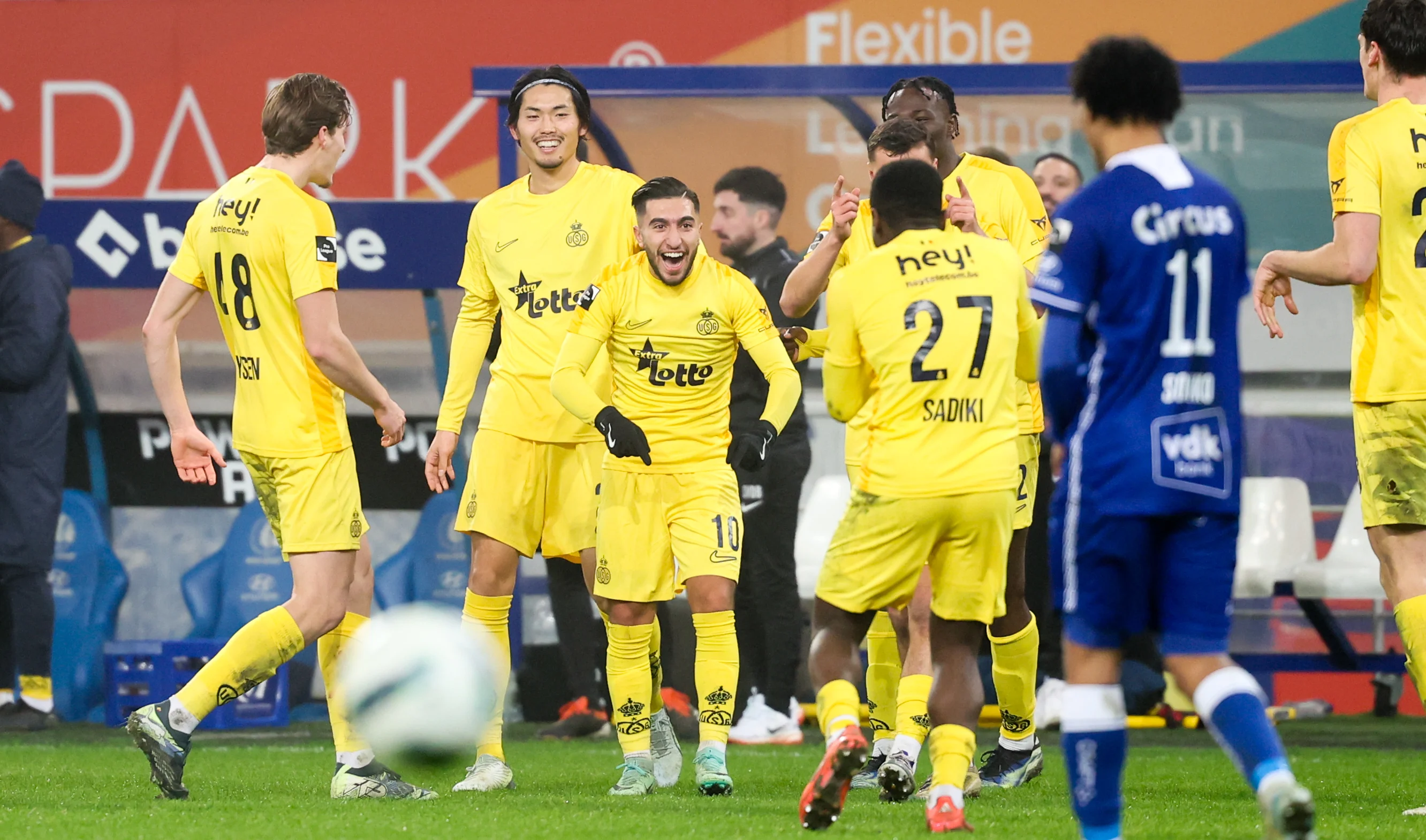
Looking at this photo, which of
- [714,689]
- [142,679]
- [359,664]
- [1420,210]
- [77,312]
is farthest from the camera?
[77,312]

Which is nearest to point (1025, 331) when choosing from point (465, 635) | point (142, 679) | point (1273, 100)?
point (465, 635)

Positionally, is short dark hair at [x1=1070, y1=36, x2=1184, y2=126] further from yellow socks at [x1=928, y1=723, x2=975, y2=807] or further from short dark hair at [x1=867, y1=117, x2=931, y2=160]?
yellow socks at [x1=928, y1=723, x2=975, y2=807]

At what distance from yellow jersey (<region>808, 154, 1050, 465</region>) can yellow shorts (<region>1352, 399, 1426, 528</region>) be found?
3.25ft

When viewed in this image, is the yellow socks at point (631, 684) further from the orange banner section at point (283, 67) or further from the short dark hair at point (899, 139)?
the orange banner section at point (283, 67)

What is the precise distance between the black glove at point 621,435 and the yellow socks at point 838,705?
3.26 feet

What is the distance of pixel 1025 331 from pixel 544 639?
4435mm

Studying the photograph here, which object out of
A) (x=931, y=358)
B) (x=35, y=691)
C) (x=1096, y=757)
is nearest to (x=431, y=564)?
(x=35, y=691)

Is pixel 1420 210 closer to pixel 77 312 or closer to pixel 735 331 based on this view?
pixel 735 331

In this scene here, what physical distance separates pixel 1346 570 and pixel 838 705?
4.54 meters

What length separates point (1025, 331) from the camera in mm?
4742

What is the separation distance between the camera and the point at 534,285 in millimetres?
5969

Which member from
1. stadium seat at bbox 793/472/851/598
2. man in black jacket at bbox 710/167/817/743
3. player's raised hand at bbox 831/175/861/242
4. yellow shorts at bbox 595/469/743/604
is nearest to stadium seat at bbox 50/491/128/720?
man in black jacket at bbox 710/167/817/743

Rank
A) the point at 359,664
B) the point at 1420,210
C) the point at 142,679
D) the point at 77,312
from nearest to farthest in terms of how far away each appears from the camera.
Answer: the point at 359,664 < the point at 1420,210 < the point at 142,679 < the point at 77,312

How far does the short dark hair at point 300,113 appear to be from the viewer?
18.3 ft
